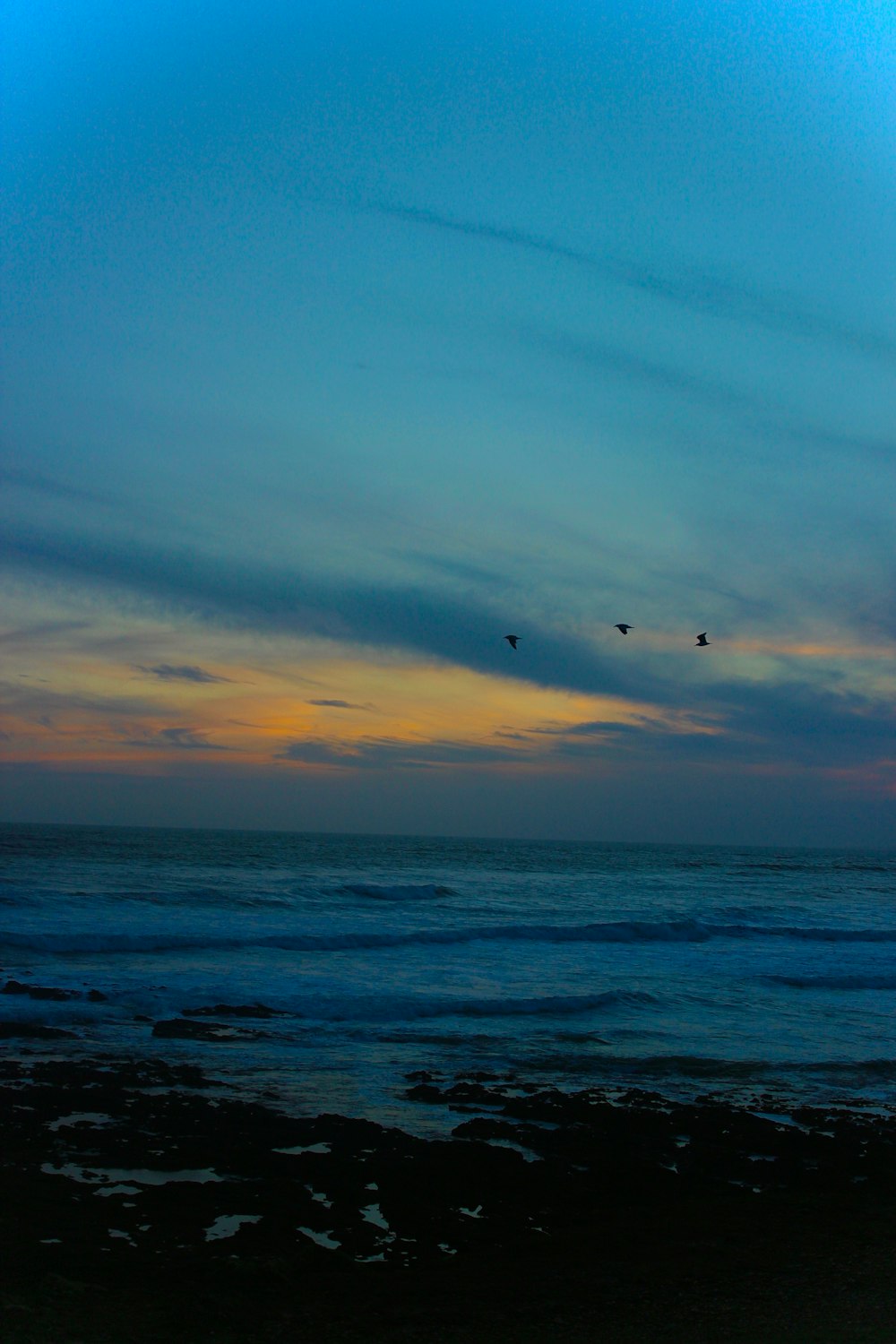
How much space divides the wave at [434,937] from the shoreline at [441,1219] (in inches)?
543

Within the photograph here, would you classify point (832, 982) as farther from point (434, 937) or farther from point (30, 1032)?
point (30, 1032)

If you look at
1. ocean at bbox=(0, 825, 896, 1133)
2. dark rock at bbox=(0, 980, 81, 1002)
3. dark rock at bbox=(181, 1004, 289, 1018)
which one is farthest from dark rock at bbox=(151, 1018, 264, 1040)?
dark rock at bbox=(0, 980, 81, 1002)

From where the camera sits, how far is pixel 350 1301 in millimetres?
7418

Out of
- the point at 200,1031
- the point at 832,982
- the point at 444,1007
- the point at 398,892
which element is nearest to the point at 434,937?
the point at 444,1007

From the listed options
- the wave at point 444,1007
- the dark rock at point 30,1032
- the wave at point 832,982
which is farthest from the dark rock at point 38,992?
the wave at point 832,982

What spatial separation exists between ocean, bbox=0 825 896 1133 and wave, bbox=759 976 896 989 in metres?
0.09

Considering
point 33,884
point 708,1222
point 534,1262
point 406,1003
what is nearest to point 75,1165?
point 534,1262

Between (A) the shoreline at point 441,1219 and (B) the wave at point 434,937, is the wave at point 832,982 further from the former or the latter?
(A) the shoreline at point 441,1219

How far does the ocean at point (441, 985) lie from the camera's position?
48.7 feet

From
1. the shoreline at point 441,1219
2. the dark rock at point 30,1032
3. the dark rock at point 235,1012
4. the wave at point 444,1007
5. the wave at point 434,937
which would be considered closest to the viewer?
the shoreline at point 441,1219

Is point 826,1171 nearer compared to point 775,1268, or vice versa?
point 775,1268

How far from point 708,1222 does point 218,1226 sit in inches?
185

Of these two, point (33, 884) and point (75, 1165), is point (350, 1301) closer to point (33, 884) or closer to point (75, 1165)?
point (75, 1165)

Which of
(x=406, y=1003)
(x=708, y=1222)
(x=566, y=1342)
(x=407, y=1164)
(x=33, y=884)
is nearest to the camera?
(x=566, y=1342)
